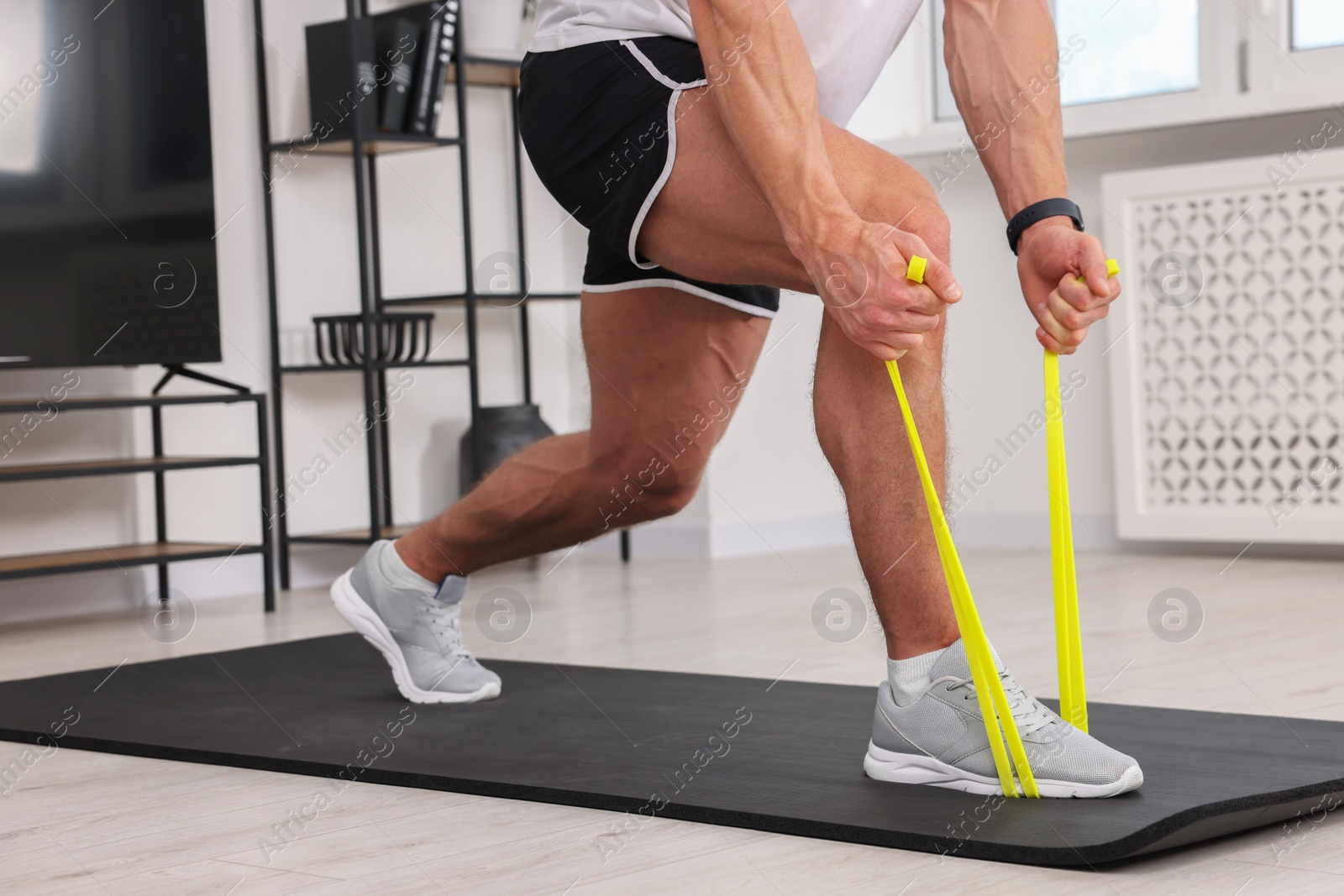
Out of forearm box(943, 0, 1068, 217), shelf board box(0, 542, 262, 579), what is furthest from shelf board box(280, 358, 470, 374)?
forearm box(943, 0, 1068, 217)

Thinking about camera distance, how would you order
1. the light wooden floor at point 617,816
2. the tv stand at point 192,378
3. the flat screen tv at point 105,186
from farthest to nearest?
the tv stand at point 192,378, the flat screen tv at point 105,186, the light wooden floor at point 617,816

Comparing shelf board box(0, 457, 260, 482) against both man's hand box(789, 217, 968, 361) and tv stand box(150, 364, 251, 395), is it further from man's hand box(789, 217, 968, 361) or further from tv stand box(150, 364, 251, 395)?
man's hand box(789, 217, 968, 361)

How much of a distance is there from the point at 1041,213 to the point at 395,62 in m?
2.34

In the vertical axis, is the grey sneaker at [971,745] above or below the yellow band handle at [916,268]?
below

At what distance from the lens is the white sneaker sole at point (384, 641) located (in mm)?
1946

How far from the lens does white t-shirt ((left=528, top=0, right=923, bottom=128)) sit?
1542 mm

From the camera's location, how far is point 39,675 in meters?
2.43

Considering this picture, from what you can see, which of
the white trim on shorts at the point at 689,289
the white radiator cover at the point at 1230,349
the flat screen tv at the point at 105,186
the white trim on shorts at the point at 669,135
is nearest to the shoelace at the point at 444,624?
the white trim on shorts at the point at 689,289

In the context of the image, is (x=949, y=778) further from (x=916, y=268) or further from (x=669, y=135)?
(x=669, y=135)

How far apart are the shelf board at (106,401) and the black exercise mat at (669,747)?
62 centimetres

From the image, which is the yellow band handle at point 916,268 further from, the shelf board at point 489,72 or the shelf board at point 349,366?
the shelf board at point 489,72

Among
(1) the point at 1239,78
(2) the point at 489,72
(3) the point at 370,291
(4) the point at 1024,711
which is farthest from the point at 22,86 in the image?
(1) the point at 1239,78

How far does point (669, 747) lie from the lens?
1638 millimetres

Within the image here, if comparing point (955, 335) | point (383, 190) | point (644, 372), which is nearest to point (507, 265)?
point (383, 190)
